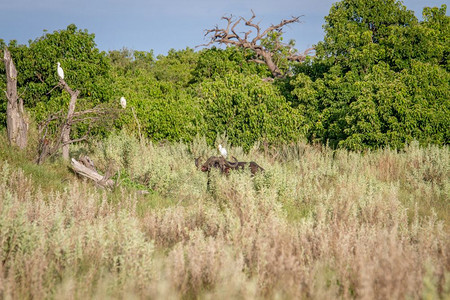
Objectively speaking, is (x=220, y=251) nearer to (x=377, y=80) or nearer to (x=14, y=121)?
(x=14, y=121)

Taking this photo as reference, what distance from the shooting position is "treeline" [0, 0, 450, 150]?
12422 millimetres

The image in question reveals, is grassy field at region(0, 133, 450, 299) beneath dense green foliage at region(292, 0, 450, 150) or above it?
beneath

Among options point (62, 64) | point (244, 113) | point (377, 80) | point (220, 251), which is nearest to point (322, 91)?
point (377, 80)

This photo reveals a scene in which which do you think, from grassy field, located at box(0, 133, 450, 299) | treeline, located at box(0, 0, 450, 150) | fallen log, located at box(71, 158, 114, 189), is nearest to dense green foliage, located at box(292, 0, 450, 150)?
treeline, located at box(0, 0, 450, 150)

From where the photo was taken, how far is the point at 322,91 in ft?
60.7

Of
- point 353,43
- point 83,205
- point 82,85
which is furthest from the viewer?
point 353,43

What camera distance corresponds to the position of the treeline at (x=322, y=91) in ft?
40.8

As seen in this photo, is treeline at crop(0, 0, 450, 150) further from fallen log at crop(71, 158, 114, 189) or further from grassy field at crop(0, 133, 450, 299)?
grassy field at crop(0, 133, 450, 299)

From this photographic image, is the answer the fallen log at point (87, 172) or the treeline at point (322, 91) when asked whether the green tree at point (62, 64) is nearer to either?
the treeline at point (322, 91)

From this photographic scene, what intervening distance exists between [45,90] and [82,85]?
192cm

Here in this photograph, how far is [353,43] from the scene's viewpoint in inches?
727

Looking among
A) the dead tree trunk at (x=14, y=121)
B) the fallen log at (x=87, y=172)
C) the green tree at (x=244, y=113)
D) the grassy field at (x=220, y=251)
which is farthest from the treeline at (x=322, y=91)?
the grassy field at (x=220, y=251)

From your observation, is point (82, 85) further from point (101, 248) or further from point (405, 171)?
point (101, 248)

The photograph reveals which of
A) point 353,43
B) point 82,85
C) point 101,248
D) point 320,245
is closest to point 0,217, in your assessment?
point 101,248
